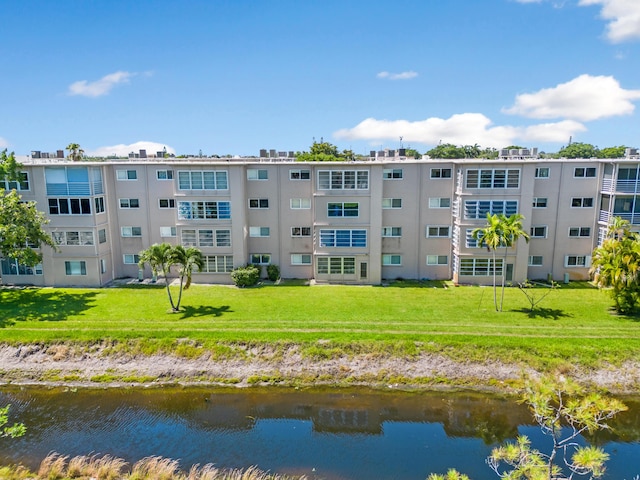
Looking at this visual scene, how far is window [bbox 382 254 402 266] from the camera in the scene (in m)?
39.6

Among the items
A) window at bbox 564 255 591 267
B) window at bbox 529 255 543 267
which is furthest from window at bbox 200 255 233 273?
window at bbox 564 255 591 267

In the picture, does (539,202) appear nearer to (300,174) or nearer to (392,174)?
(392,174)

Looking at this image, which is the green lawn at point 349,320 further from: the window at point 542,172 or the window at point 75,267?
the window at point 542,172

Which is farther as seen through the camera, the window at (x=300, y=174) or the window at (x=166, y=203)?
the window at (x=166, y=203)

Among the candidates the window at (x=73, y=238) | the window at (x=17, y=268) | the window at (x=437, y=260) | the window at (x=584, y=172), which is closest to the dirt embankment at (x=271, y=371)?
the window at (x=73, y=238)

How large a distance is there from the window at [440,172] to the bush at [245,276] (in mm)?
16345

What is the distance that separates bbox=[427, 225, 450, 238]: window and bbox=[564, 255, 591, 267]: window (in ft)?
32.9

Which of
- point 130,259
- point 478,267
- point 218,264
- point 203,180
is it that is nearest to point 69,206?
point 130,259

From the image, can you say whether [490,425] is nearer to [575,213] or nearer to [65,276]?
[575,213]

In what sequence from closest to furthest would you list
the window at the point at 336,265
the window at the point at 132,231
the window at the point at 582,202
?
the window at the point at 582,202 < the window at the point at 336,265 < the window at the point at 132,231

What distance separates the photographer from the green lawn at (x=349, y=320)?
2630cm

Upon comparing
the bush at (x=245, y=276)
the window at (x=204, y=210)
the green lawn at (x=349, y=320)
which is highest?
the window at (x=204, y=210)

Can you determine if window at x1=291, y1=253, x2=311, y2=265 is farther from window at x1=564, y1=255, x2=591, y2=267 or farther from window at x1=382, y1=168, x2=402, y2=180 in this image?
window at x1=564, y1=255, x2=591, y2=267

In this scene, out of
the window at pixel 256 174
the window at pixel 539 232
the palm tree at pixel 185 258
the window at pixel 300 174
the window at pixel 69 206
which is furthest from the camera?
the window at pixel 256 174
